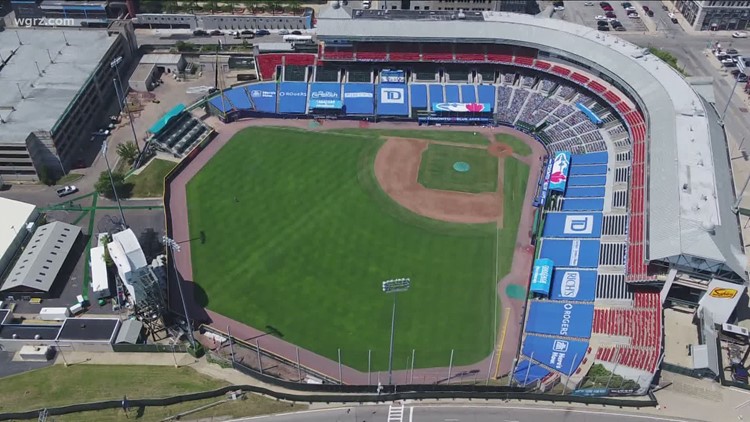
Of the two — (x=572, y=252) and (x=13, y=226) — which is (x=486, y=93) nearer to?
(x=572, y=252)

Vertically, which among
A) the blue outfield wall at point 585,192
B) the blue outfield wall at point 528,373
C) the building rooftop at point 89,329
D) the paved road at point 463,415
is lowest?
the paved road at point 463,415

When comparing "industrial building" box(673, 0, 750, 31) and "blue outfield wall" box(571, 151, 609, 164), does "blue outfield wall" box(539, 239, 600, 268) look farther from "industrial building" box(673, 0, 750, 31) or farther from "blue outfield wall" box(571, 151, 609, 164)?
"industrial building" box(673, 0, 750, 31)

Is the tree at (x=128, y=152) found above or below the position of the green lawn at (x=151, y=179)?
above

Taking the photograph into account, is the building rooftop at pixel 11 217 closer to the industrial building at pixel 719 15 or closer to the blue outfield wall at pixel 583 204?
the blue outfield wall at pixel 583 204

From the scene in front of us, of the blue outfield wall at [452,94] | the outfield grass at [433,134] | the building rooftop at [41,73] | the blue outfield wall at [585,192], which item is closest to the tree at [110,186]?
the building rooftop at [41,73]

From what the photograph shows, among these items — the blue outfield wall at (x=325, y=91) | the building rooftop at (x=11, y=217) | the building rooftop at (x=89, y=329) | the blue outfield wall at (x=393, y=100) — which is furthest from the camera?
the blue outfield wall at (x=325, y=91)

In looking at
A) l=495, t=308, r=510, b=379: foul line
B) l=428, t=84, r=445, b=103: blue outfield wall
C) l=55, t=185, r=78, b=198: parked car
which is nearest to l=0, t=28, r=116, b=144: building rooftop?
l=55, t=185, r=78, b=198: parked car
